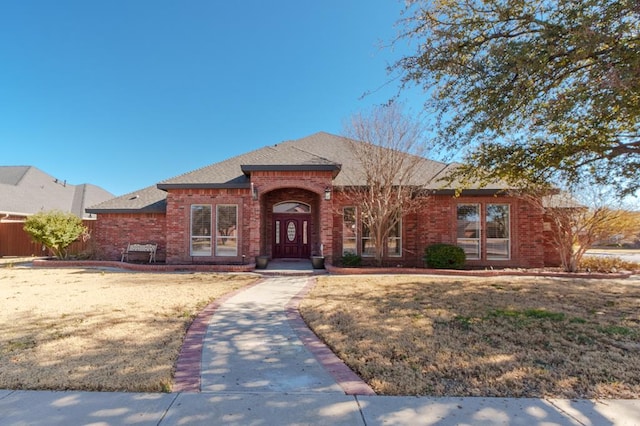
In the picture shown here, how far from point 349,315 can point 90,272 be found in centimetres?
1054

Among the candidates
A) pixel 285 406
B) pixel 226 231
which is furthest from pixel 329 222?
pixel 285 406

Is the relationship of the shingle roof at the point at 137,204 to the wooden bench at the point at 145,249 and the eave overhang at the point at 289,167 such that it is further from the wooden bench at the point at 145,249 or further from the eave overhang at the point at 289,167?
the eave overhang at the point at 289,167

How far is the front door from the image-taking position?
1462 centimetres

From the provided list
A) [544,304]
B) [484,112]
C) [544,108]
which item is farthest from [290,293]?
[544,108]

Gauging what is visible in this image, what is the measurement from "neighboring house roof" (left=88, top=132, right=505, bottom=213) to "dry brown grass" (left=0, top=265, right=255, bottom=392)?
4.53 meters

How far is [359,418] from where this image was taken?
266 centimetres

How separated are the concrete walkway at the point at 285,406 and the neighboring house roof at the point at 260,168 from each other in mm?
9268

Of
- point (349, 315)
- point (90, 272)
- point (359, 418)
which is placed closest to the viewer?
point (359, 418)

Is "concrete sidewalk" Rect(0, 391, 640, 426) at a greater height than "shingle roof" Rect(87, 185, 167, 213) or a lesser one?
lesser

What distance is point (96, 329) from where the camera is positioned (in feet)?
16.3

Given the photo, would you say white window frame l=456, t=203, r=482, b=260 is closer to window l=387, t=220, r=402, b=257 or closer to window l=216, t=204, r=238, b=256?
window l=387, t=220, r=402, b=257

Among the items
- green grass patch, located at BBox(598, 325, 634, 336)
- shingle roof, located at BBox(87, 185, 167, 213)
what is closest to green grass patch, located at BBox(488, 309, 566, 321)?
green grass patch, located at BBox(598, 325, 634, 336)

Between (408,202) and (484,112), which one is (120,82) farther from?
(484,112)

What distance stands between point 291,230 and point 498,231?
8.73 metres
